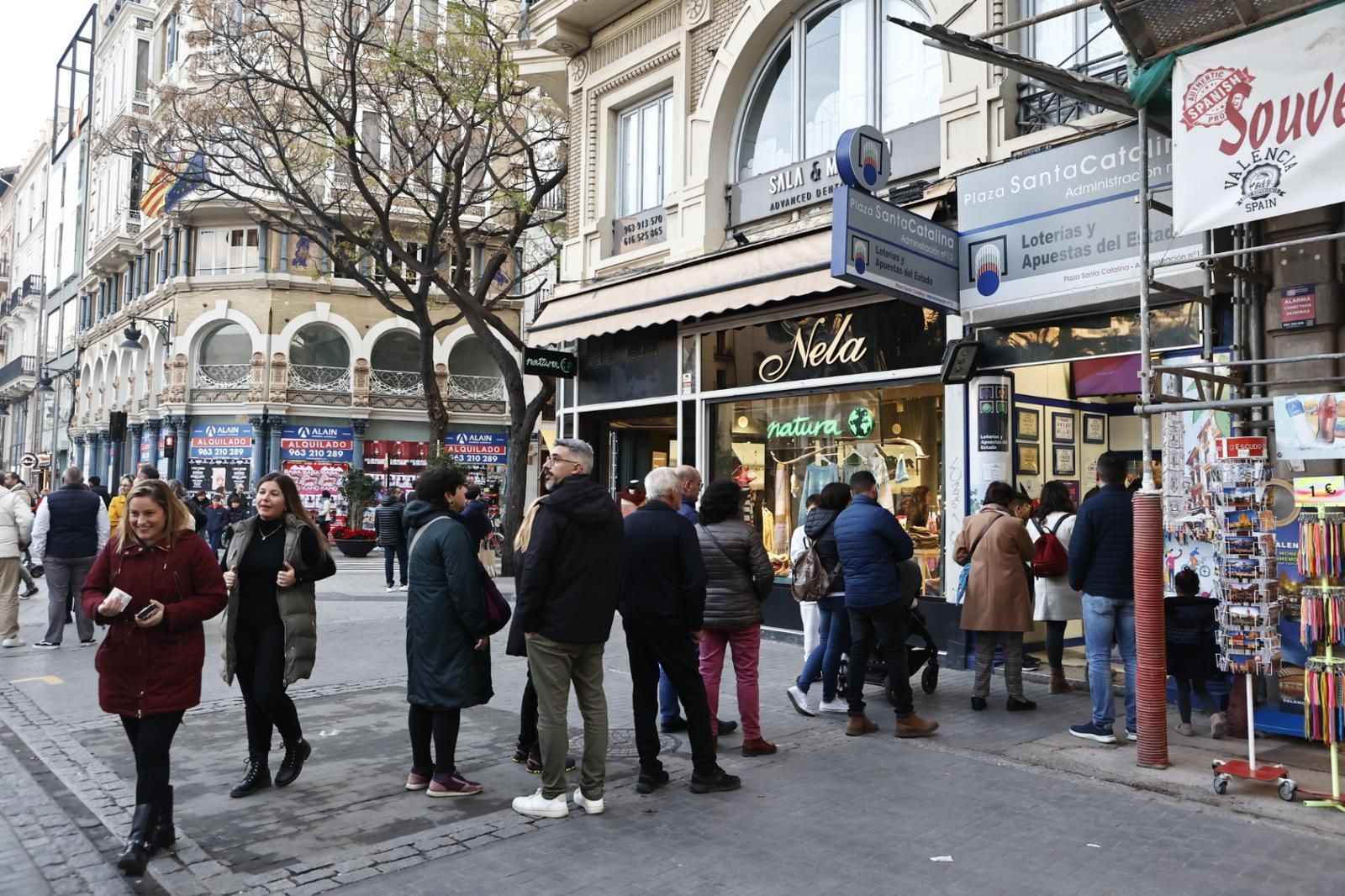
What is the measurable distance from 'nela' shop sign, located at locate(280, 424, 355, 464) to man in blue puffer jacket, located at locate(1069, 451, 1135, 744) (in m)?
32.2

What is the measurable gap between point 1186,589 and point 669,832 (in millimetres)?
3949

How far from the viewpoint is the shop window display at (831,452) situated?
33.2ft

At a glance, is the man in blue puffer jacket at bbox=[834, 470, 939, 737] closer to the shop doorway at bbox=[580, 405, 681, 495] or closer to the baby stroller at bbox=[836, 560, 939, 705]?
the baby stroller at bbox=[836, 560, 939, 705]

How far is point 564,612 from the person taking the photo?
5.02 m

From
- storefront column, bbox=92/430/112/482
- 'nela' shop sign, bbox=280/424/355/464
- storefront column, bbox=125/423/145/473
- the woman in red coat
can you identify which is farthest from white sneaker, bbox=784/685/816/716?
storefront column, bbox=92/430/112/482

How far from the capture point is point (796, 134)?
11.7m

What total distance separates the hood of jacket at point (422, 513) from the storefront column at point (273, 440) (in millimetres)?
31801

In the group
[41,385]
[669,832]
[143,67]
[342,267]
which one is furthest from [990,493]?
[41,385]

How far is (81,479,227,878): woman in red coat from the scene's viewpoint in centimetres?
441

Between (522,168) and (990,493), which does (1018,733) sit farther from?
(522,168)

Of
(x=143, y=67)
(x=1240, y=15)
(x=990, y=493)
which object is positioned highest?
(x=143, y=67)

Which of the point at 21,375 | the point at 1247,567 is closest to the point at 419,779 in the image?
the point at 1247,567

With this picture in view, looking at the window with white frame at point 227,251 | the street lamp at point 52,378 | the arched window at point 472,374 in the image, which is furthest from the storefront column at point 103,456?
the arched window at point 472,374

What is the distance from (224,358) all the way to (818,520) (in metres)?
33.8
